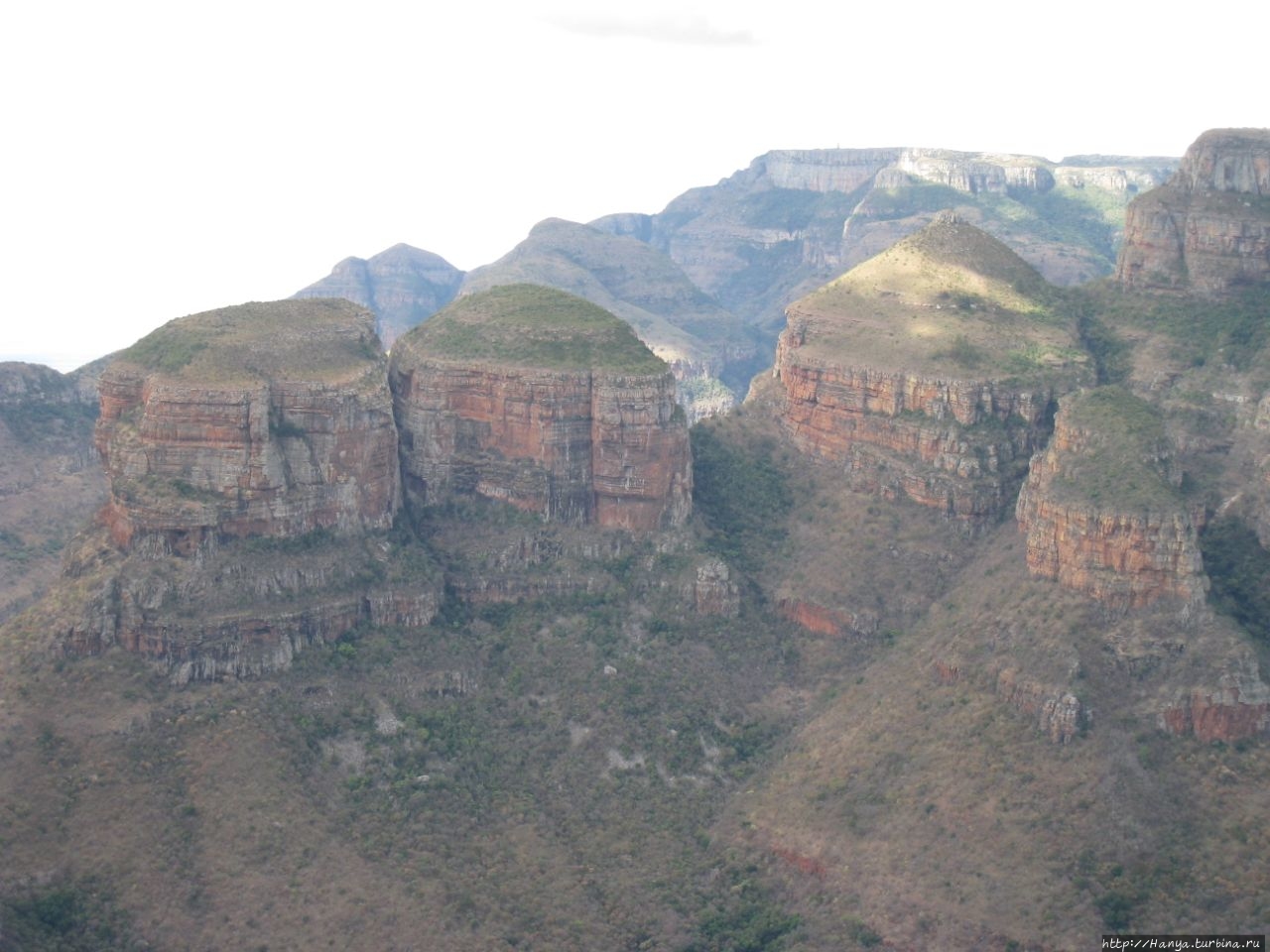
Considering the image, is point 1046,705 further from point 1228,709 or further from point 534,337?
point 534,337

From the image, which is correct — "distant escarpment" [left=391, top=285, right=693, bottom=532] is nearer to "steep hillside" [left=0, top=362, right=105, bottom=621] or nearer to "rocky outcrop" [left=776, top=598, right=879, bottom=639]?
"rocky outcrop" [left=776, top=598, right=879, bottom=639]

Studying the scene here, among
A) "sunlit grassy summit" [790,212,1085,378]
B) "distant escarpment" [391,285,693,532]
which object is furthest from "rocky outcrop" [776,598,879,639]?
"sunlit grassy summit" [790,212,1085,378]

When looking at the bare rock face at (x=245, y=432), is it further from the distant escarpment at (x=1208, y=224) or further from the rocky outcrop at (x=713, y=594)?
the distant escarpment at (x=1208, y=224)

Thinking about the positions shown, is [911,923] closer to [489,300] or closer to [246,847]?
[246,847]

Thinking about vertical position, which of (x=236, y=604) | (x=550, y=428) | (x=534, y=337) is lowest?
(x=236, y=604)

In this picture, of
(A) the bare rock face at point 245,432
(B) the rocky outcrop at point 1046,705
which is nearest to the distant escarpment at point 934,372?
(B) the rocky outcrop at point 1046,705

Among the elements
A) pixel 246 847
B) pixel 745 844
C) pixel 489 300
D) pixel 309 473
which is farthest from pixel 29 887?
pixel 489 300

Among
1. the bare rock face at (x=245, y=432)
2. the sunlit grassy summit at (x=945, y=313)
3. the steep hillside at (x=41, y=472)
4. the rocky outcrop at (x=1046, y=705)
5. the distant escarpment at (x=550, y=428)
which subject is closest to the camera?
the rocky outcrop at (x=1046, y=705)

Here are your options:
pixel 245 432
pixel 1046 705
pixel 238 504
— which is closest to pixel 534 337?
pixel 245 432
